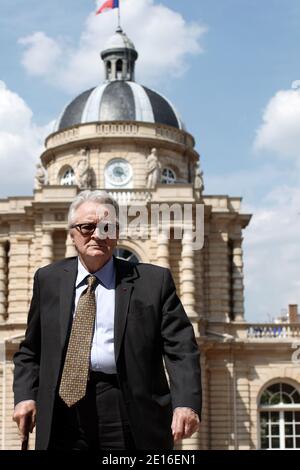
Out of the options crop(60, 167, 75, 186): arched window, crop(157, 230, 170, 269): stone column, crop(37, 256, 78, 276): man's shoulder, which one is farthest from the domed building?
crop(37, 256, 78, 276): man's shoulder

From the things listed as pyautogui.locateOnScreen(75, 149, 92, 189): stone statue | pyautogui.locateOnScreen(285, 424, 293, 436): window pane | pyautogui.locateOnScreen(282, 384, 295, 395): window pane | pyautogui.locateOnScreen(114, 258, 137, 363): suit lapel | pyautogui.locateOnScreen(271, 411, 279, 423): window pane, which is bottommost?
pyautogui.locateOnScreen(114, 258, 137, 363): suit lapel

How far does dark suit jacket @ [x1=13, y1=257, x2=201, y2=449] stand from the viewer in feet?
22.7

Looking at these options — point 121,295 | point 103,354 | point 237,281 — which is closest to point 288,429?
point 237,281

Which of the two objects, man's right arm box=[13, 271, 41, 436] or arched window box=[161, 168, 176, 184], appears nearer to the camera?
man's right arm box=[13, 271, 41, 436]

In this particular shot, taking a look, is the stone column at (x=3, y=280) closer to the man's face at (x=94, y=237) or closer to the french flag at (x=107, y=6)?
the french flag at (x=107, y=6)

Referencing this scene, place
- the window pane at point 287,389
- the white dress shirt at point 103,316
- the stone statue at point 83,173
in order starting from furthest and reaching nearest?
the stone statue at point 83,173 → the window pane at point 287,389 → the white dress shirt at point 103,316

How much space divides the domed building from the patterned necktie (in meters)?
31.5

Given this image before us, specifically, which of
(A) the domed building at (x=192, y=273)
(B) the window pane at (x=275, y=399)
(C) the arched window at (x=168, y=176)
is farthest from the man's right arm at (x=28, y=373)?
(C) the arched window at (x=168, y=176)

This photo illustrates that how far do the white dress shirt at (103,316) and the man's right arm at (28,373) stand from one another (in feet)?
1.07

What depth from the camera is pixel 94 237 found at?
7.23m

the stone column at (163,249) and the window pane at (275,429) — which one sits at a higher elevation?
the stone column at (163,249)

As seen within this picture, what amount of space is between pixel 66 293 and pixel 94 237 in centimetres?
46

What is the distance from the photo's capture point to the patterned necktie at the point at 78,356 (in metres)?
6.89

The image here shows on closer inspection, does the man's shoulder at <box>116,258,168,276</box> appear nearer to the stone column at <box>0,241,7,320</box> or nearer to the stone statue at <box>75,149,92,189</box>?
the stone column at <box>0,241,7,320</box>
